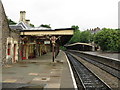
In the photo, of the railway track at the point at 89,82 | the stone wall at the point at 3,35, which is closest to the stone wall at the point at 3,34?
the stone wall at the point at 3,35

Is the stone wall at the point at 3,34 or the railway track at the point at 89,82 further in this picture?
the stone wall at the point at 3,34

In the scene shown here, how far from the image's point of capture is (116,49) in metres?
49.2

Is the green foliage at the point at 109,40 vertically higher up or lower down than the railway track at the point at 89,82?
higher up

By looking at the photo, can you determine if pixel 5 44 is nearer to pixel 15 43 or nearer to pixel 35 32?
pixel 15 43

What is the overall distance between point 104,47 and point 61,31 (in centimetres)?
3733

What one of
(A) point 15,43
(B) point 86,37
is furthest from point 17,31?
(B) point 86,37

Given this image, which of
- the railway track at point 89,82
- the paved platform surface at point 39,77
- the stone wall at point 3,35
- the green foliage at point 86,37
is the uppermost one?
the green foliage at point 86,37

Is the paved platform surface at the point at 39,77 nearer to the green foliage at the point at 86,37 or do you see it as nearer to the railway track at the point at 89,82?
the railway track at the point at 89,82

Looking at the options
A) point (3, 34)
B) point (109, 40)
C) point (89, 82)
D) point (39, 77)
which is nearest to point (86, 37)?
point (109, 40)

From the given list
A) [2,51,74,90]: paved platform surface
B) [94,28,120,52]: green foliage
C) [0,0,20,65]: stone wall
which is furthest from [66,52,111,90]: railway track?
[94,28,120,52]: green foliage

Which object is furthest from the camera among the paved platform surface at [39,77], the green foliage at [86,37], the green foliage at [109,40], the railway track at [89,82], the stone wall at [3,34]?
the green foliage at [86,37]

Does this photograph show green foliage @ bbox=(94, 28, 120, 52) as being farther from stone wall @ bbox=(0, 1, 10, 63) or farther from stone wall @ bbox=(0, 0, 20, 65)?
stone wall @ bbox=(0, 1, 10, 63)

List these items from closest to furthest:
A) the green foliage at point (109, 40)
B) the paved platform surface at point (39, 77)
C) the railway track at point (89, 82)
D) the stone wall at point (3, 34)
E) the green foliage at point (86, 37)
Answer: the paved platform surface at point (39, 77) < the railway track at point (89, 82) < the stone wall at point (3, 34) < the green foliage at point (109, 40) < the green foliage at point (86, 37)

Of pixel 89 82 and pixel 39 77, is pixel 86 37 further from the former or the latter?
pixel 39 77
